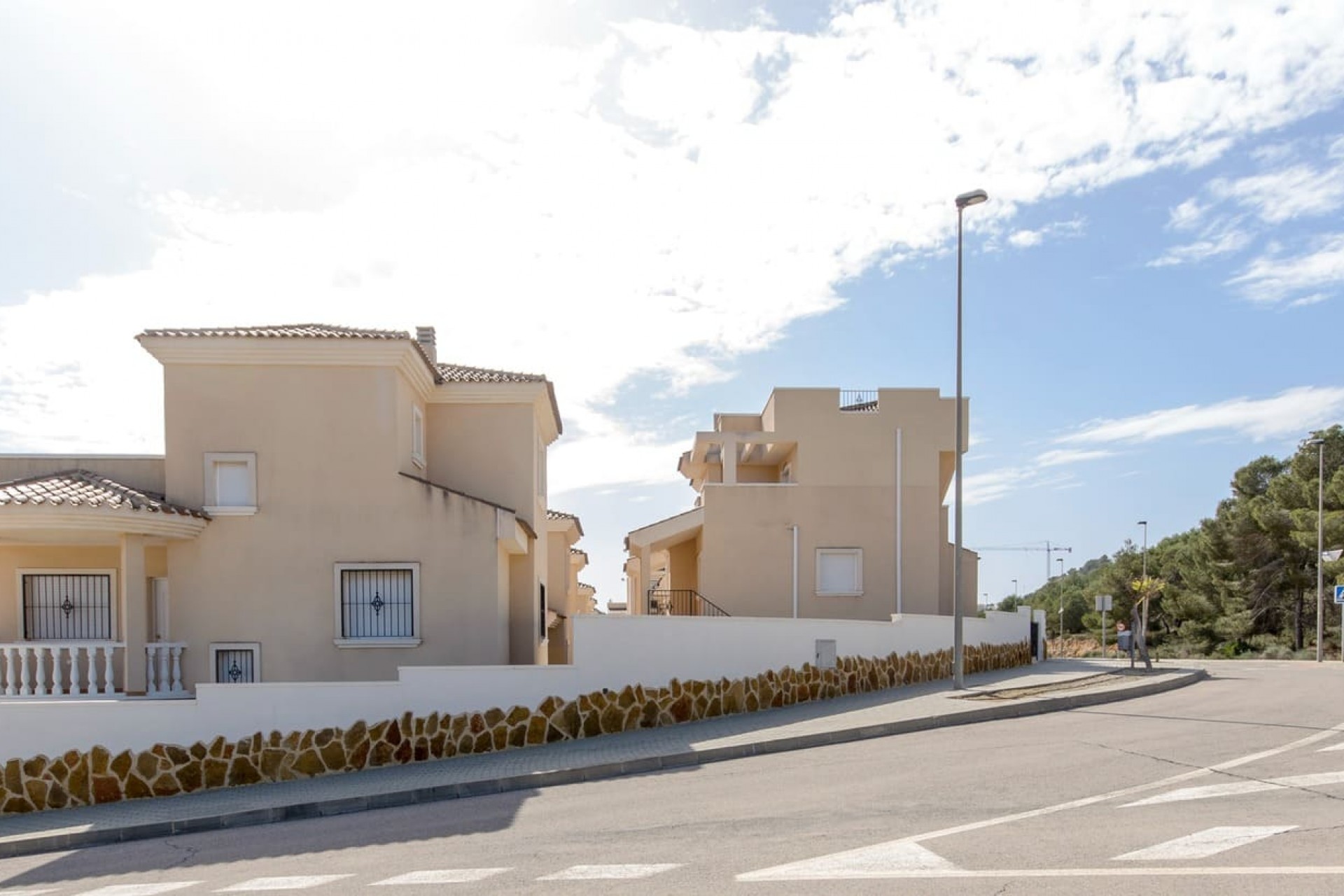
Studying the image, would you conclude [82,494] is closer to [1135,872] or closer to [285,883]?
[285,883]

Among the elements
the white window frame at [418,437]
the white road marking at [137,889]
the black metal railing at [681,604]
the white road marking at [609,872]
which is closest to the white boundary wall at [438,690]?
the white road marking at [137,889]

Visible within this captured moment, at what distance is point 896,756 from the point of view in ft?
38.5

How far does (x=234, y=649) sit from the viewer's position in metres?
16.1

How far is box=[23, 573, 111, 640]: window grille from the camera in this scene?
52.9 feet

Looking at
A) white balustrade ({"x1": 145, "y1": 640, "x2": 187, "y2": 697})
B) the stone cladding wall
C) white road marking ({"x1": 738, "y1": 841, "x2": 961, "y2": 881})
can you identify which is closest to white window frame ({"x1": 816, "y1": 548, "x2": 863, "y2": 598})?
the stone cladding wall

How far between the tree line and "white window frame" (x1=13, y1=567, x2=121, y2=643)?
37829 mm

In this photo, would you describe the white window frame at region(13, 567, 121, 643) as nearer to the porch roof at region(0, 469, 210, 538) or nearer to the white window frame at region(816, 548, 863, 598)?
the porch roof at region(0, 469, 210, 538)

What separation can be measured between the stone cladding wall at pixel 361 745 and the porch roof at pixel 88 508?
2988 mm

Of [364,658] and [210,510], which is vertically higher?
[210,510]

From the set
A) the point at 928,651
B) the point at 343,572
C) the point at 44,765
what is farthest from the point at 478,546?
the point at 928,651

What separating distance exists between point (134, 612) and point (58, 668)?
4.22 feet

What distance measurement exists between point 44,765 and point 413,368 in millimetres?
8409

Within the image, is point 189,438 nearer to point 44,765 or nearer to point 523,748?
point 44,765

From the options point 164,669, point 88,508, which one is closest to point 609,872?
point 88,508
